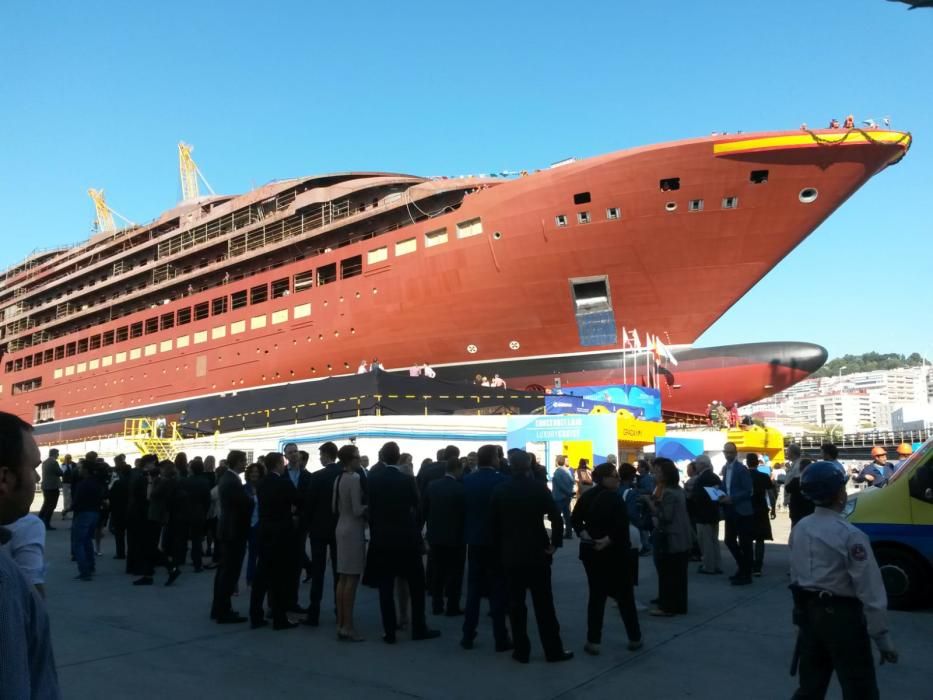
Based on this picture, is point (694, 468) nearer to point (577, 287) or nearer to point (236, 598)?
point (236, 598)

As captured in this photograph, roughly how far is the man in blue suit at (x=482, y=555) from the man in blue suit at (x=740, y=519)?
3.12 meters

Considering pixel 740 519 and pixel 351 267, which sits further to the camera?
pixel 351 267

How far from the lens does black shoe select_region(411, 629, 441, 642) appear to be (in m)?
5.89

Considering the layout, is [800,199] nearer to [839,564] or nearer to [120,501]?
[120,501]

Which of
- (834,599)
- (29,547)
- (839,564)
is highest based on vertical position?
(29,547)

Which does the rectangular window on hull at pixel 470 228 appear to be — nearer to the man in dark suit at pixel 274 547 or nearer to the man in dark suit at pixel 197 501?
the man in dark suit at pixel 197 501

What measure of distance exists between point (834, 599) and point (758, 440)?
1969 cm

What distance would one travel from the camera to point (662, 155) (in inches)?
846

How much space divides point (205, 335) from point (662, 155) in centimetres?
2354

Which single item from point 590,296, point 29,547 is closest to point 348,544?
point 29,547

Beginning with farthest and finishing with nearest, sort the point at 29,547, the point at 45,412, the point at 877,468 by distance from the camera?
the point at 45,412 → the point at 877,468 → the point at 29,547

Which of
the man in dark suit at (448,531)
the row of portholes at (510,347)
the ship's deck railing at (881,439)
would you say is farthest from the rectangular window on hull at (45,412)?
the ship's deck railing at (881,439)

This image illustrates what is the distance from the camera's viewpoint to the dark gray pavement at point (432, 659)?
4.51m

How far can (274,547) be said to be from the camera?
6.20 metres
